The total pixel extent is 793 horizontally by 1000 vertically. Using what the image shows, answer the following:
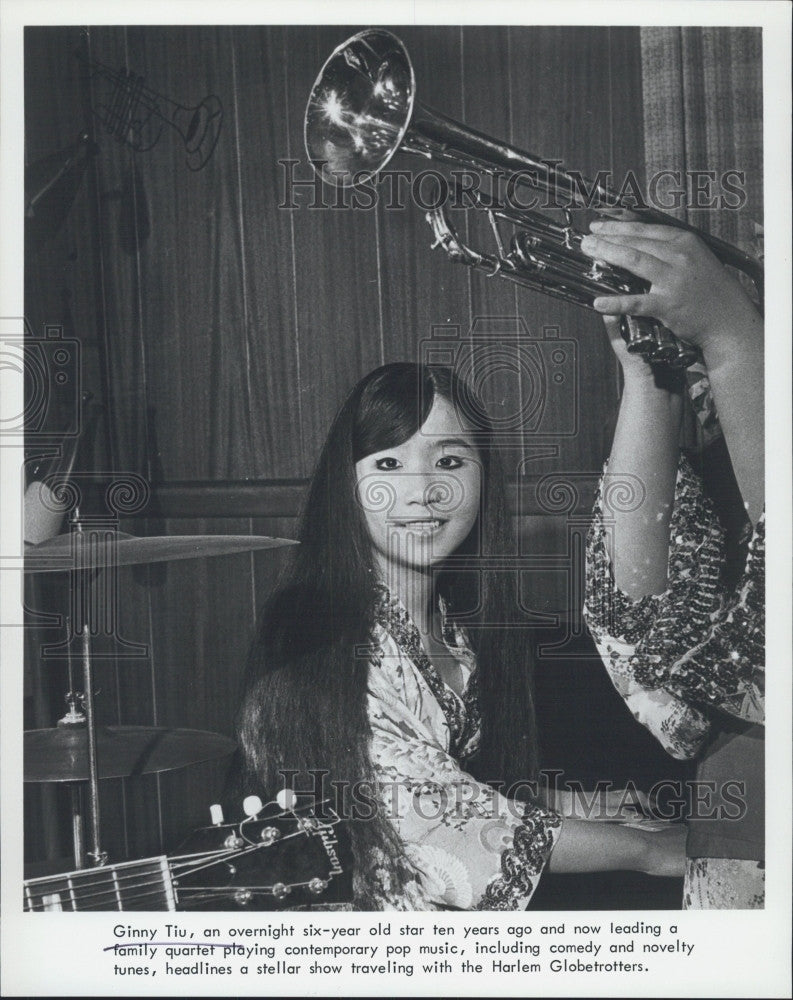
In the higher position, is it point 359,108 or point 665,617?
point 359,108

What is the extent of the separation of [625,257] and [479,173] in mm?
253

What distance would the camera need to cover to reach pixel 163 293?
1.70 meters

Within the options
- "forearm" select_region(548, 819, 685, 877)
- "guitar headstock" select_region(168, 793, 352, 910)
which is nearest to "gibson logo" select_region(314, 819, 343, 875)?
"guitar headstock" select_region(168, 793, 352, 910)

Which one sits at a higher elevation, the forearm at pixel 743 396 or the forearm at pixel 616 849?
the forearm at pixel 743 396

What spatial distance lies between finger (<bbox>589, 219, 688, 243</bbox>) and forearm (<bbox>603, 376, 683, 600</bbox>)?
0.70ft

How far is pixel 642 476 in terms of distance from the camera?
1710 millimetres

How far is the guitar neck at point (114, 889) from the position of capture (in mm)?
1722

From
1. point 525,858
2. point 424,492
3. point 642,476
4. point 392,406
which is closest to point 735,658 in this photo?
point 642,476

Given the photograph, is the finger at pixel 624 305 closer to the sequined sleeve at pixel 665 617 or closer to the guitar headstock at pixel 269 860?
the sequined sleeve at pixel 665 617

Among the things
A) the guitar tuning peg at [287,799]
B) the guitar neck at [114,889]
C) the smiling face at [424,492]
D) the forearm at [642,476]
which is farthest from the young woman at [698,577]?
the guitar neck at [114,889]

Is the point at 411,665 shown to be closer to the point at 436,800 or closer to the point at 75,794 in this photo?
the point at 436,800

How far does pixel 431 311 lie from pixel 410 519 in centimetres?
32

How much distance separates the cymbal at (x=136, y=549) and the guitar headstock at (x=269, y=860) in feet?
1.25

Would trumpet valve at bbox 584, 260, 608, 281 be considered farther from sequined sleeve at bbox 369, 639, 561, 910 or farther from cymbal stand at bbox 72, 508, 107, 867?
cymbal stand at bbox 72, 508, 107, 867
